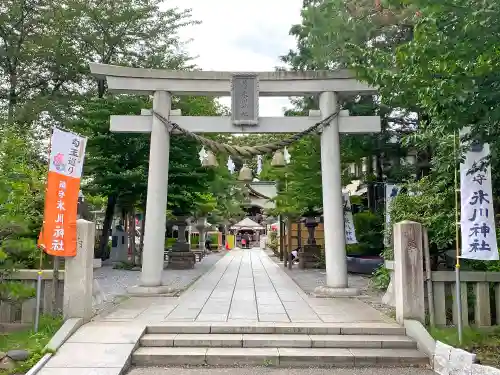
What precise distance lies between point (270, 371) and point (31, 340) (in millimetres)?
3457

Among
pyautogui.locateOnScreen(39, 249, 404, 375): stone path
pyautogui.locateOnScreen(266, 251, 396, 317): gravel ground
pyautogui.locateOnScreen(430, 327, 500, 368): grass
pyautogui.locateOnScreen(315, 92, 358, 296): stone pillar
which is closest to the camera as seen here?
pyautogui.locateOnScreen(39, 249, 404, 375): stone path

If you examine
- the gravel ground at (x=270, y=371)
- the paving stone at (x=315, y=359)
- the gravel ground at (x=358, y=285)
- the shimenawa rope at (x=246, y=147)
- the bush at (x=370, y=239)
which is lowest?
the gravel ground at (x=270, y=371)

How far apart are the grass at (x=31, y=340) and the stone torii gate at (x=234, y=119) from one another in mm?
3571

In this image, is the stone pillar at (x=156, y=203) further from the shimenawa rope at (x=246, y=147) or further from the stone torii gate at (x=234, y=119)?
the shimenawa rope at (x=246, y=147)

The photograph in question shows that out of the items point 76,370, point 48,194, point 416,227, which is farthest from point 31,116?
point 416,227

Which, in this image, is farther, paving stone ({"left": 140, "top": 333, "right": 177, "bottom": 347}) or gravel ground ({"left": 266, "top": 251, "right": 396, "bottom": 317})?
gravel ground ({"left": 266, "top": 251, "right": 396, "bottom": 317})

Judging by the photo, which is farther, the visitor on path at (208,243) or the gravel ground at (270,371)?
the visitor on path at (208,243)

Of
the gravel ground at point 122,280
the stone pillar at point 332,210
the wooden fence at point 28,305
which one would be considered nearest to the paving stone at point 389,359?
the stone pillar at point 332,210

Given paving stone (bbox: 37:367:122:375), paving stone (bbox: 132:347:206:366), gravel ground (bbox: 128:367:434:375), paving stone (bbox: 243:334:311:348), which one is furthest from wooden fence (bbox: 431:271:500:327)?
paving stone (bbox: 37:367:122:375)

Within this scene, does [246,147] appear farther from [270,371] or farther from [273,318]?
[270,371]

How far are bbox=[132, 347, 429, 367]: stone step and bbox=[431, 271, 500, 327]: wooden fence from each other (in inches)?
47.8

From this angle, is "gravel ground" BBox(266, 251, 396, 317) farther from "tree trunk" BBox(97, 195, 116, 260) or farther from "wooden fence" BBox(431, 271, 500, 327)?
"tree trunk" BBox(97, 195, 116, 260)

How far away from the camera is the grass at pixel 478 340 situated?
5938 mm

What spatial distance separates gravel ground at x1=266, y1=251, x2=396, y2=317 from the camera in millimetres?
8873
